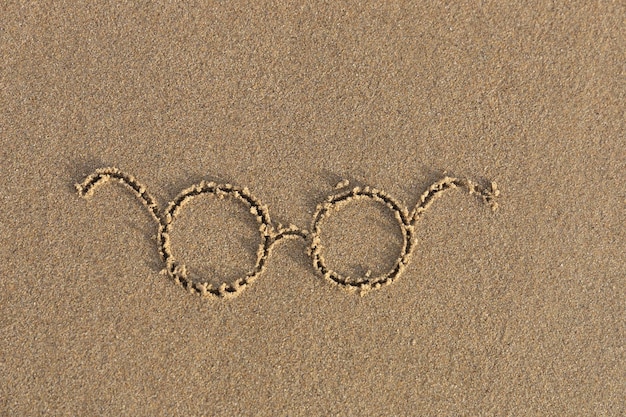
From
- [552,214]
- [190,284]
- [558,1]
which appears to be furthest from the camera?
[558,1]

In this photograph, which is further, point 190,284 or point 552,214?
point 552,214

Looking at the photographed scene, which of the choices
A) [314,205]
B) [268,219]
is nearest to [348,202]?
[314,205]

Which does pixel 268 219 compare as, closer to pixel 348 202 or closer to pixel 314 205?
pixel 314 205

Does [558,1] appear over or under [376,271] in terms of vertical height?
over

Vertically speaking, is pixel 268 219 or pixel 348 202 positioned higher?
pixel 348 202

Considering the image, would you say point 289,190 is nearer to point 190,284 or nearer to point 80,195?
point 190,284

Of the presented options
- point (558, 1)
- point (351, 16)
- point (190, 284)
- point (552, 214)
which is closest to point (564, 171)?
point (552, 214)

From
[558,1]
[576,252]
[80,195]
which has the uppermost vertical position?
[558,1]
